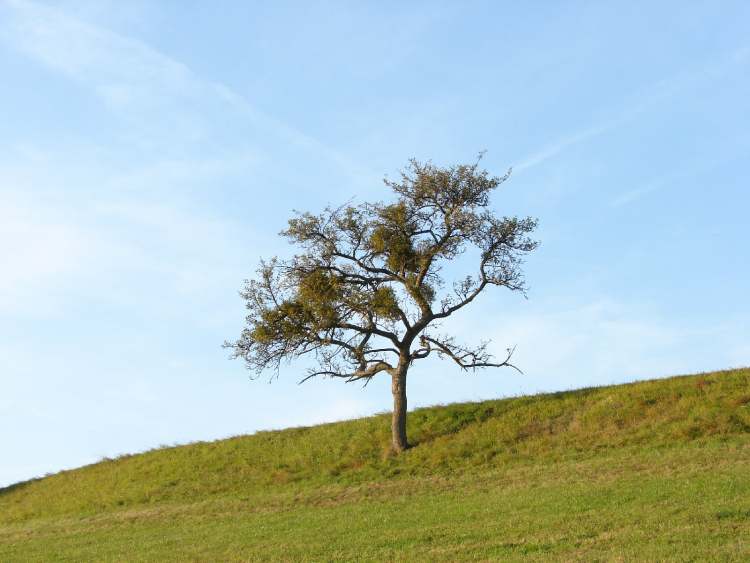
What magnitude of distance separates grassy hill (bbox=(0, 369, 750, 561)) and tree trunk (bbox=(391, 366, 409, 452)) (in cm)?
87

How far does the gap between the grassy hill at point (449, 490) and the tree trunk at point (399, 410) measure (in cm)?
87

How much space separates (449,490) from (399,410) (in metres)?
11.2

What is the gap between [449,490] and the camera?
31.1 meters

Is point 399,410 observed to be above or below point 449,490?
above

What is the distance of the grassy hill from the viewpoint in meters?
20.7

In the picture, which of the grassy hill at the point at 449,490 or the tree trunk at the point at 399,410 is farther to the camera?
the tree trunk at the point at 399,410

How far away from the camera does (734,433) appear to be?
110 ft

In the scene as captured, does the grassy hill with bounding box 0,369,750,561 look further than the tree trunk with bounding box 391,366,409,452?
No

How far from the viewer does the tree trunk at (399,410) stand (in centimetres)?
4184

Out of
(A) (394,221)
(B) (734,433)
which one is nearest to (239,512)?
(A) (394,221)

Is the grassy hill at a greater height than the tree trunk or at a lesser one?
lesser

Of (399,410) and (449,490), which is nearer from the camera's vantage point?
(449,490)

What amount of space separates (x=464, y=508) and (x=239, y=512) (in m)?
10.7

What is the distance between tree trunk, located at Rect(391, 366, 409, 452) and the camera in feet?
137
